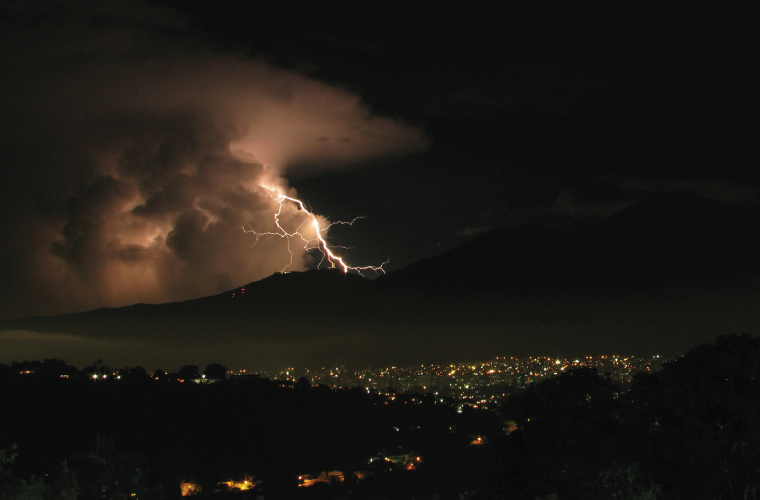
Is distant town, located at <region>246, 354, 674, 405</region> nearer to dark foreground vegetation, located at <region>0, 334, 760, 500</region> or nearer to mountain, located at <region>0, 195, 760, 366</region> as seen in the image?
dark foreground vegetation, located at <region>0, 334, 760, 500</region>

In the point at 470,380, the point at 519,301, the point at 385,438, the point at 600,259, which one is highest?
the point at 600,259

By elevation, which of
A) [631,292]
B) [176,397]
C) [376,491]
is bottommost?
[376,491]

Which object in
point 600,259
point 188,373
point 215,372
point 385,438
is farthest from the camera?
point 600,259

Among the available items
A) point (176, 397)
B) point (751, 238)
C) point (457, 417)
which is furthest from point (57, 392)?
point (751, 238)

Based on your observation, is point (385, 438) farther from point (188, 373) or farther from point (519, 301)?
point (519, 301)

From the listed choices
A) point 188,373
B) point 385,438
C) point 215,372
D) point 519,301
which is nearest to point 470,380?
point 215,372

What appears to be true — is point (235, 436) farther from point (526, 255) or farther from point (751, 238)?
point (751, 238)

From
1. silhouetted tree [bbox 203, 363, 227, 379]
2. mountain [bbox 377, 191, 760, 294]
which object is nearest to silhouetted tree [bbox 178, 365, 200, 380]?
silhouetted tree [bbox 203, 363, 227, 379]
